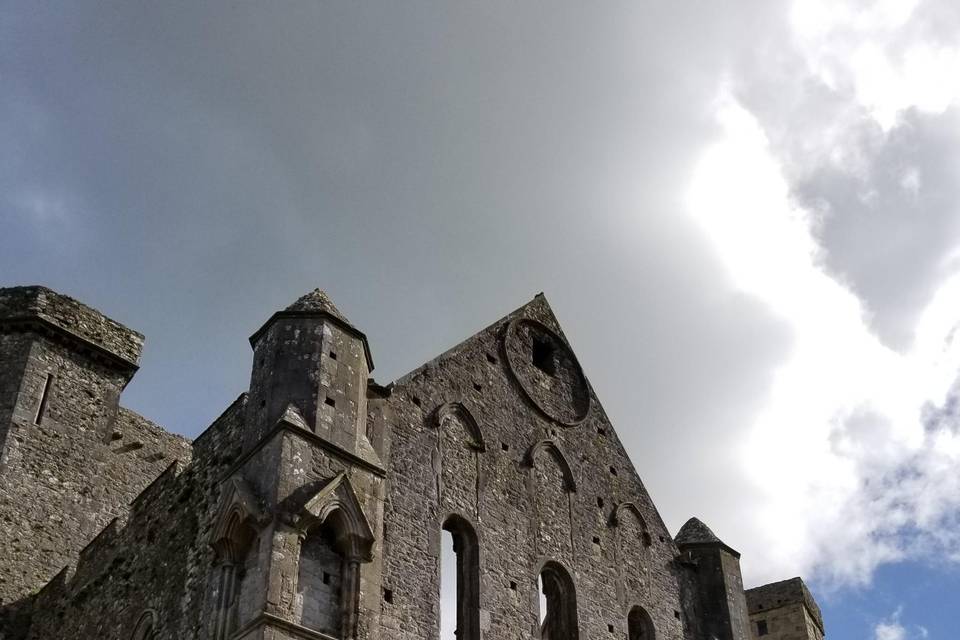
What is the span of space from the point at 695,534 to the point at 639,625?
2.31 m

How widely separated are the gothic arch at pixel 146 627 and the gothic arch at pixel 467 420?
444cm

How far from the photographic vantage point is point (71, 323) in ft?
64.6

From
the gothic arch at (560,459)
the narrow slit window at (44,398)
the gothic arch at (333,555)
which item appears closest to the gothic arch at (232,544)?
the gothic arch at (333,555)

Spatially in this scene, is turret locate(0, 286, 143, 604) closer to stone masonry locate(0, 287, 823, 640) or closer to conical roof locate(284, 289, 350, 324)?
stone masonry locate(0, 287, 823, 640)

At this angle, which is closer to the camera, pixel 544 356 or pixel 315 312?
pixel 315 312

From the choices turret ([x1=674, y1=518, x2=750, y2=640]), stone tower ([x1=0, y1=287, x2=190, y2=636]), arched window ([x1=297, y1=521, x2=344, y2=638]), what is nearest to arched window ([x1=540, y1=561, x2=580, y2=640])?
turret ([x1=674, y1=518, x2=750, y2=640])

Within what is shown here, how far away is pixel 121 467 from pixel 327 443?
10.0 m

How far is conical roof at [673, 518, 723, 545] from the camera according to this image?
56.5 ft

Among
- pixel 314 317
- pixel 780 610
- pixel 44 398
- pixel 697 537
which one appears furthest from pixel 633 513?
pixel 780 610

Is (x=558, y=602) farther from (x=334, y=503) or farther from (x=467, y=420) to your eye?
(x=334, y=503)

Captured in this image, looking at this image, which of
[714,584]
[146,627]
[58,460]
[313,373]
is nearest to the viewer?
[313,373]

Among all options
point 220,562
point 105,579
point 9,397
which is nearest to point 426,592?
point 220,562

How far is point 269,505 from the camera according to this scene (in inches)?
419

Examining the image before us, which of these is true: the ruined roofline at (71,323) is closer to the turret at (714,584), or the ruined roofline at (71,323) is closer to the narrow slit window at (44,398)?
the narrow slit window at (44,398)
